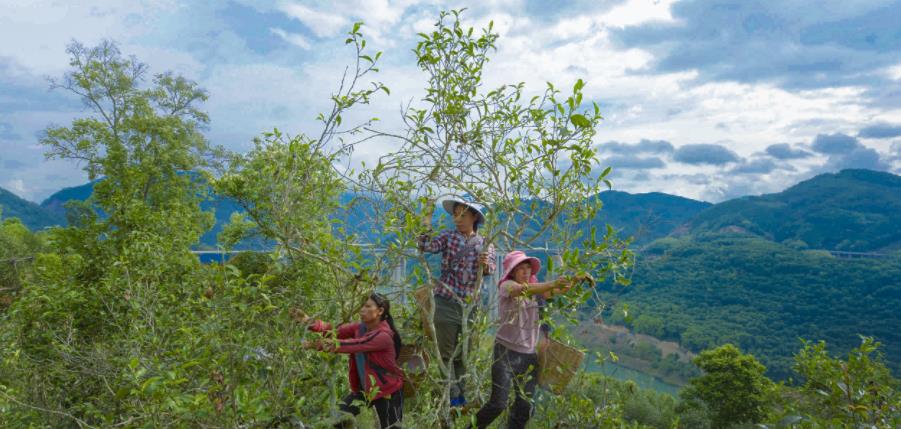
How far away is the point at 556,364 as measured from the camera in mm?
3973

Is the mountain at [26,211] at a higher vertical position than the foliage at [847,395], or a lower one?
higher

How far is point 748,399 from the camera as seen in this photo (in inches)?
746

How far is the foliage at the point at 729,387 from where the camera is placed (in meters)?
19.0

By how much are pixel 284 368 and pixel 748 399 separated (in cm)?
2073

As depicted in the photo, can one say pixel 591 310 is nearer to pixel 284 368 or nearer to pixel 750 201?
pixel 284 368

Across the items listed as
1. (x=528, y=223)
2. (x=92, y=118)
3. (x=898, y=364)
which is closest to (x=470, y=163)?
(x=528, y=223)

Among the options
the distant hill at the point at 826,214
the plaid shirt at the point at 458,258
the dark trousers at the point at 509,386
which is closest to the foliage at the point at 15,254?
the plaid shirt at the point at 458,258

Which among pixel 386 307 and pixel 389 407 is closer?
pixel 386 307

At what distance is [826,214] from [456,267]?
126m

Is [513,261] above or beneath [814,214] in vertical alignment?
beneath

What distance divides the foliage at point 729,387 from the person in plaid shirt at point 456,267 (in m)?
18.4

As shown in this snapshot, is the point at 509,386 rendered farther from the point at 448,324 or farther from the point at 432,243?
the point at 432,243

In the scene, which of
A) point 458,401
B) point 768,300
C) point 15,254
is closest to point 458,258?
point 458,401

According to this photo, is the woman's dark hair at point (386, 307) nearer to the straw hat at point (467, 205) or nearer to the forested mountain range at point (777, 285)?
the straw hat at point (467, 205)
